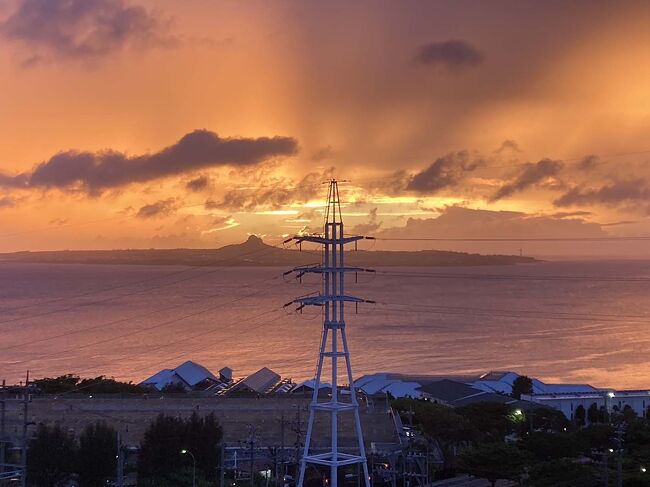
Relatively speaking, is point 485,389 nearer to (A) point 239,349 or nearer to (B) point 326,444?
→ (B) point 326,444

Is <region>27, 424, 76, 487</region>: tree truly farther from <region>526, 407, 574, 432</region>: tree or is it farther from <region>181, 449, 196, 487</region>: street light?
<region>526, 407, 574, 432</region>: tree

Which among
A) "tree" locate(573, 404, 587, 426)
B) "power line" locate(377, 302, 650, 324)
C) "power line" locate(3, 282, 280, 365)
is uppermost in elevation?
"power line" locate(377, 302, 650, 324)

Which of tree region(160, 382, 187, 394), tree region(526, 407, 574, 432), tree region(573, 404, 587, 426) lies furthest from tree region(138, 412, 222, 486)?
tree region(573, 404, 587, 426)

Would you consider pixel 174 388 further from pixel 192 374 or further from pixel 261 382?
pixel 261 382

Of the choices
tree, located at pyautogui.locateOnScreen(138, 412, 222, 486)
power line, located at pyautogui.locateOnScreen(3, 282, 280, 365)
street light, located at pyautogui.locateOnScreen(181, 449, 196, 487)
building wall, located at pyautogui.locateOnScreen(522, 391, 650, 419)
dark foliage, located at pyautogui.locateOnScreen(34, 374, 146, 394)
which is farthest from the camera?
power line, located at pyautogui.locateOnScreen(3, 282, 280, 365)

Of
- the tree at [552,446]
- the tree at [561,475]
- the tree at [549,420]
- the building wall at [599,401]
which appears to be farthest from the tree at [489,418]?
the tree at [561,475]

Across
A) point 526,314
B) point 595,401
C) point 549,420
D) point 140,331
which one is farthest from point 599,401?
point 526,314
